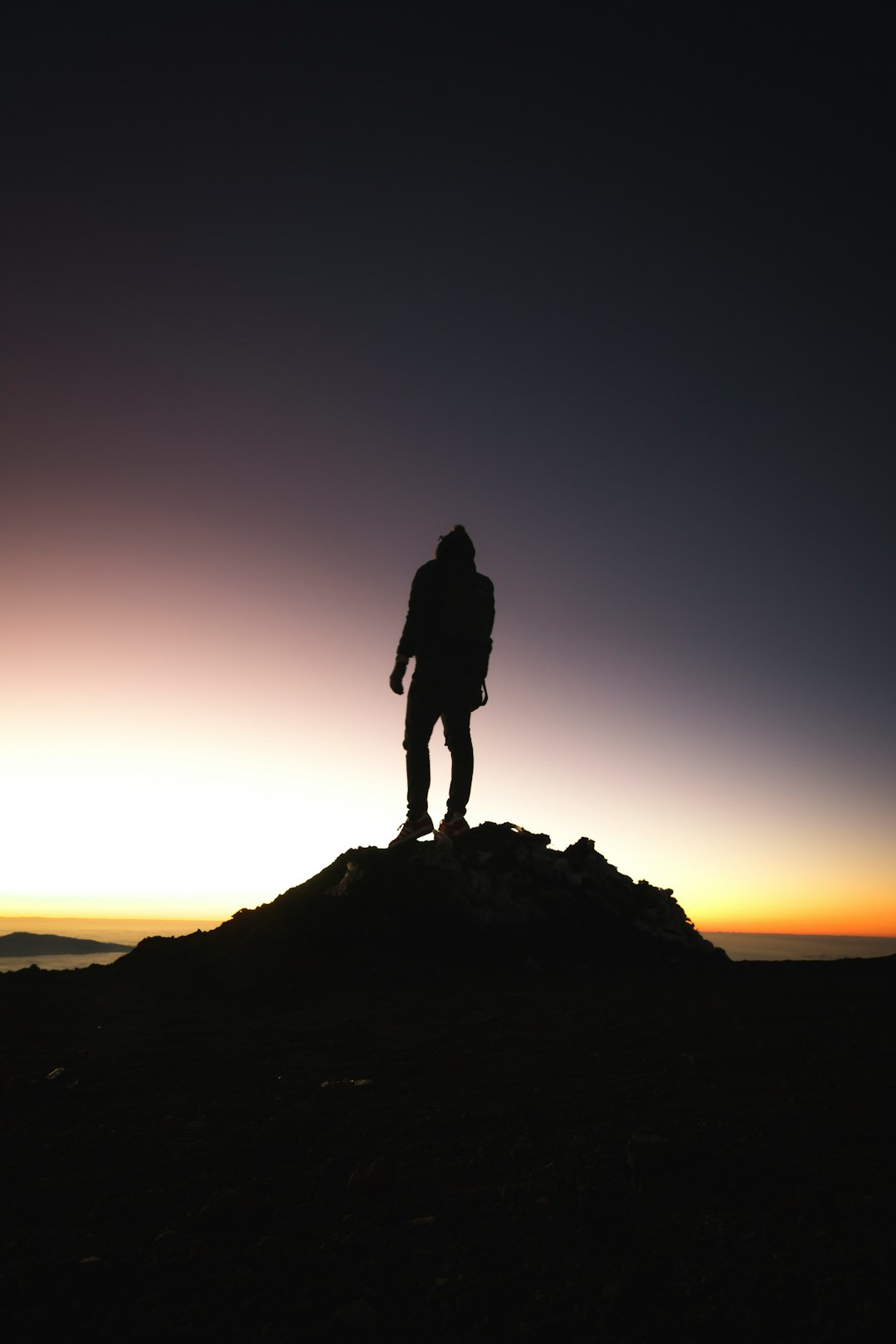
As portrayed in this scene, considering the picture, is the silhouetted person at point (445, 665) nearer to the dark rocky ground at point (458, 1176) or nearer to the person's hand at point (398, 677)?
the person's hand at point (398, 677)

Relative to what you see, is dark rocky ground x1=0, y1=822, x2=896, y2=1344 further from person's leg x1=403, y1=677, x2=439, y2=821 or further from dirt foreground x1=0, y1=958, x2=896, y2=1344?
person's leg x1=403, y1=677, x2=439, y2=821

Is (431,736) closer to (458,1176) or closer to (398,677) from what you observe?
(398,677)

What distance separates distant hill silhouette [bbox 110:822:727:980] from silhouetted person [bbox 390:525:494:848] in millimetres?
1223

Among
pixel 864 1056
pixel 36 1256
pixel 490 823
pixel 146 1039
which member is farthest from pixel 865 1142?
pixel 490 823

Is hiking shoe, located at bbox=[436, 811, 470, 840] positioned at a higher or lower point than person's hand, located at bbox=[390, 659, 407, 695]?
lower

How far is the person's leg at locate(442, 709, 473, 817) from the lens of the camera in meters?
11.6

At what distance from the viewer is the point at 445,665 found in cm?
1159

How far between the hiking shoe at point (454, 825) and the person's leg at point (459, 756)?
113mm

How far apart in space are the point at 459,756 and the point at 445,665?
146 centimetres

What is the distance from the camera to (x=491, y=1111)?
3797mm

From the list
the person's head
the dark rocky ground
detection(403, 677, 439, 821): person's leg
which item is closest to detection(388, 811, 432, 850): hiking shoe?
detection(403, 677, 439, 821): person's leg

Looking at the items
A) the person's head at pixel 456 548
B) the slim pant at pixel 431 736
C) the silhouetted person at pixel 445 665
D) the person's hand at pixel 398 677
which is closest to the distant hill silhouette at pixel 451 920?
the slim pant at pixel 431 736

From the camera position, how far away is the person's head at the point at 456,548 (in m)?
11.8

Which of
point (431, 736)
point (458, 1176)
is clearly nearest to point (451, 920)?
point (431, 736)
